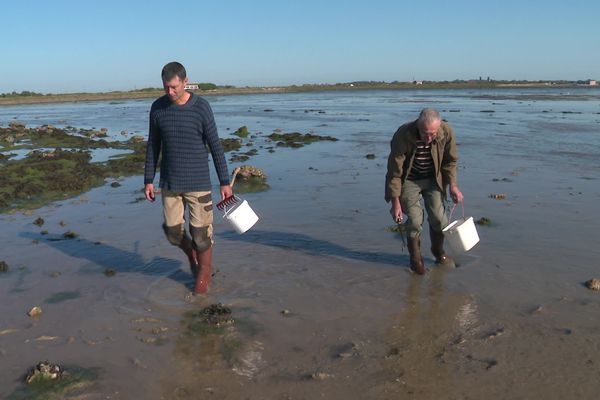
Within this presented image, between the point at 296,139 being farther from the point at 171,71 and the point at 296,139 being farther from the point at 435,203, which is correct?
the point at 171,71

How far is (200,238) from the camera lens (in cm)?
512

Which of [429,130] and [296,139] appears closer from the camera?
[429,130]

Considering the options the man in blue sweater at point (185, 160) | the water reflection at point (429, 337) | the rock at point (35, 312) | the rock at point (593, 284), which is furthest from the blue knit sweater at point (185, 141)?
the rock at point (593, 284)

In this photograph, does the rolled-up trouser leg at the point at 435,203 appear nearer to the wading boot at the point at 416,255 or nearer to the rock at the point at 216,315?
the wading boot at the point at 416,255

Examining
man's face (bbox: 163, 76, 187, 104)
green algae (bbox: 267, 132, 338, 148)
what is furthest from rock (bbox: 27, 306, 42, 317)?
green algae (bbox: 267, 132, 338, 148)

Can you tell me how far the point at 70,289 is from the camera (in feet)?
17.6

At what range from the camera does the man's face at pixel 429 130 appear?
190 inches

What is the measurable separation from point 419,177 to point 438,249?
2.77 ft

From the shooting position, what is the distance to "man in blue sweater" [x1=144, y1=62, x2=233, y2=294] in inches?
193

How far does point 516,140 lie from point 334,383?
51.6ft

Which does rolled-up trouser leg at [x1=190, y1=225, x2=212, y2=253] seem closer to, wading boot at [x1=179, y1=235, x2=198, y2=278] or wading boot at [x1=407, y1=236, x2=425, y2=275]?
wading boot at [x1=179, y1=235, x2=198, y2=278]

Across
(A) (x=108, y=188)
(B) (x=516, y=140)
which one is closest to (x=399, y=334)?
(A) (x=108, y=188)

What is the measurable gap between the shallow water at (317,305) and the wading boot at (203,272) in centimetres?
13

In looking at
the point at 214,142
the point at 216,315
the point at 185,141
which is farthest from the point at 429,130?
the point at 216,315
